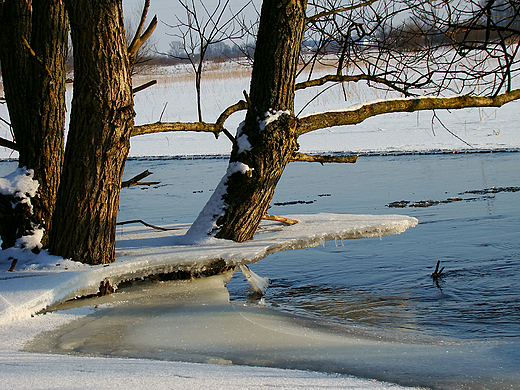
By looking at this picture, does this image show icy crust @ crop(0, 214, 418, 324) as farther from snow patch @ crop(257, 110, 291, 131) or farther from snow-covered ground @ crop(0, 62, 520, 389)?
snow patch @ crop(257, 110, 291, 131)

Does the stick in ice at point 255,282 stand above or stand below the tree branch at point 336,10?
below

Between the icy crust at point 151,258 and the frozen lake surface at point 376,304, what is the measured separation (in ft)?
0.76

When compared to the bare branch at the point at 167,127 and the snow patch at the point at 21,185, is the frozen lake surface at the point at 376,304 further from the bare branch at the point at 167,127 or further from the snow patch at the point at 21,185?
the bare branch at the point at 167,127

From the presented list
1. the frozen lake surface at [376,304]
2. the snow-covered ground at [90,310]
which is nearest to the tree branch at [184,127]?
the snow-covered ground at [90,310]

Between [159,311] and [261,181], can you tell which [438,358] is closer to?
[159,311]

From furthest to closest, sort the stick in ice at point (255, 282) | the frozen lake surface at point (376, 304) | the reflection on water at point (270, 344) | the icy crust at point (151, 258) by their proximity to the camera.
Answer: the stick in ice at point (255, 282) < the icy crust at point (151, 258) < the frozen lake surface at point (376, 304) < the reflection on water at point (270, 344)

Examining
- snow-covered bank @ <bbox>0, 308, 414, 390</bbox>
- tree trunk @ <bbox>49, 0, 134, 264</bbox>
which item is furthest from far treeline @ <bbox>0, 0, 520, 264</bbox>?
snow-covered bank @ <bbox>0, 308, 414, 390</bbox>

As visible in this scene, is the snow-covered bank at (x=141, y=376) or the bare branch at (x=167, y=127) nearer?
the snow-covered bank at (x=141, y=376)

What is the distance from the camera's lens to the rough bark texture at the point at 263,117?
4281 mm

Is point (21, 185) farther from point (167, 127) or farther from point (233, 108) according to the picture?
point (233, 108)

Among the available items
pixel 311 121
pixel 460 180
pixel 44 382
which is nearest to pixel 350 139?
pixel 460 180

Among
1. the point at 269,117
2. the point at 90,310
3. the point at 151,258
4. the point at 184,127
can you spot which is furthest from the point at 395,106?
the point at 90,310

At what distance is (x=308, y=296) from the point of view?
457 centimetres

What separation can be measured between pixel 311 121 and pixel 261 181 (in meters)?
0.75
